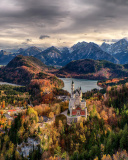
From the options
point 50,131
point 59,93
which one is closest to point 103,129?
point 50,131

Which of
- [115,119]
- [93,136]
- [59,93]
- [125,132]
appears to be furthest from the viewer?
[59,93]

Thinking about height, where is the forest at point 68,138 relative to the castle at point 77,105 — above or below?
below

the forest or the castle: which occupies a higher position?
the castle

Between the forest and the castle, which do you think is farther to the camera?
the castle

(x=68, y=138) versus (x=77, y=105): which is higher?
Answer: (x=77, y=105)

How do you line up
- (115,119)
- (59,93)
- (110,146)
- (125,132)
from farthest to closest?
(59,93) < (115,119) < (125,132) < (110,146)

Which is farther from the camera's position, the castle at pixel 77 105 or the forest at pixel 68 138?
the castle at pixel 77 105

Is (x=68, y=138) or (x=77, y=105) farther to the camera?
(x=77, y=105)

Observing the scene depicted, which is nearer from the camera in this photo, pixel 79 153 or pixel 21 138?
pixel 79 153

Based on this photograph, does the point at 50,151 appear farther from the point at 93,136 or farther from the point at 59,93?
the point at 59,93

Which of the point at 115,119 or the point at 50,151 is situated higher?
the point at 115,119
